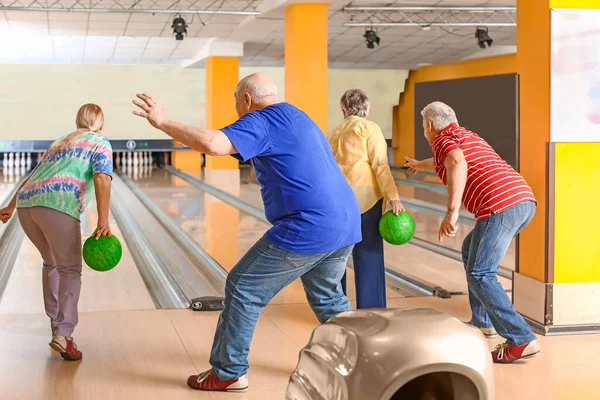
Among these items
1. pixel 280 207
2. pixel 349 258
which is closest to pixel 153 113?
pixel 280 207

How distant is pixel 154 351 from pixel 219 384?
76 centimetres

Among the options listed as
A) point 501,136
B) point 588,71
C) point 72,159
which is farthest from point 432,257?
point 501,136

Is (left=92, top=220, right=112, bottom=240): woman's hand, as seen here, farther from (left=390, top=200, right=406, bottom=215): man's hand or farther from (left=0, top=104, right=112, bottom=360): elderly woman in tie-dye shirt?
(left=390, top=200, right=406, bottom=215): man's hand

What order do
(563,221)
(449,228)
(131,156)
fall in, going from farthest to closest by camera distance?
(131,156) < (563,221) < (449,228)

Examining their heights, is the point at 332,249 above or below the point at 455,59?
below

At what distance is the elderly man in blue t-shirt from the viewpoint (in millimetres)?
3039

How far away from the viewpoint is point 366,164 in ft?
13.6

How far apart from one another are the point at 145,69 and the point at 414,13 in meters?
9.25

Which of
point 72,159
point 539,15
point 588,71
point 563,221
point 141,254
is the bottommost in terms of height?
point 141,254

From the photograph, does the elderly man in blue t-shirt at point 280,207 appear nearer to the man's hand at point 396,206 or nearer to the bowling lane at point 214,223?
the man's hand at point 396,206

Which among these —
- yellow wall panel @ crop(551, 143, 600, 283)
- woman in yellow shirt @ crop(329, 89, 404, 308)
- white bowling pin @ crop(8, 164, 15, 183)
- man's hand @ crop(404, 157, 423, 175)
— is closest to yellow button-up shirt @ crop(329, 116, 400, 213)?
woman in yellow shirt @ crop(329, 89, 404, 308)

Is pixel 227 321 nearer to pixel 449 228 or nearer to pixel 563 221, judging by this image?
pixel 449 228

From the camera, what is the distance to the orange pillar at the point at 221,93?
16719 millimetres

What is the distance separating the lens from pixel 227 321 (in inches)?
128
